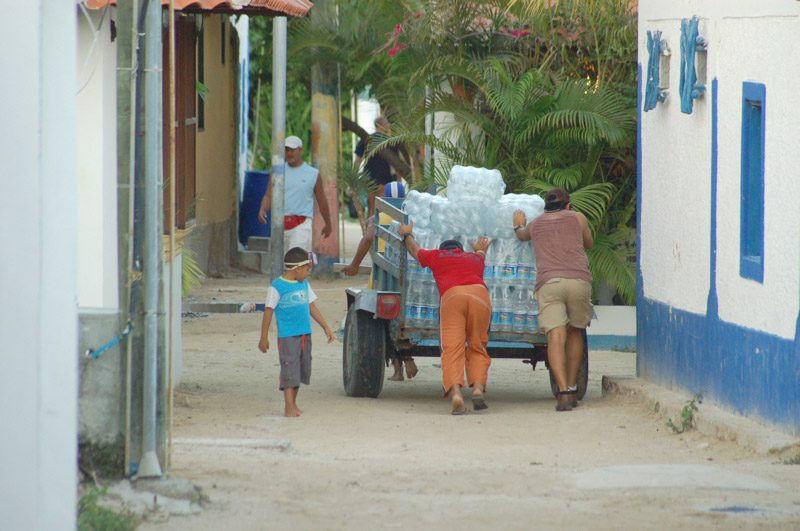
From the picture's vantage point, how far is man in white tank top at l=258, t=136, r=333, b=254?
44.5 feet

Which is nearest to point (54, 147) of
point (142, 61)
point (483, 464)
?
point (142, 61)

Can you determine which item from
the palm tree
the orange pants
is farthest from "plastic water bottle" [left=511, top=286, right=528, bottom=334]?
the palm tree

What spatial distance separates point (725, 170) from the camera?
26.8 feet


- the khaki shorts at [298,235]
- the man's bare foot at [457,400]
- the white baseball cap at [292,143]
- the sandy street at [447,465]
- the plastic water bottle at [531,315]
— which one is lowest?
the sandy street at [447,465]

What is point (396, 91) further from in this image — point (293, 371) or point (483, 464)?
point (483, 464)

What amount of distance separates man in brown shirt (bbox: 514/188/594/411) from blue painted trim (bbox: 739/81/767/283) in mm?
1422

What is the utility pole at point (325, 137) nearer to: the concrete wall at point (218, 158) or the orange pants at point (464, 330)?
the concrete wall at point (218, 158)

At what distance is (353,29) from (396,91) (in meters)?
1.36

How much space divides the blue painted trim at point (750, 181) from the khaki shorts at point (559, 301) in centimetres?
141

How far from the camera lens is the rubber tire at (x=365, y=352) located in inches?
363

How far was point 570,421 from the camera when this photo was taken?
853 cm

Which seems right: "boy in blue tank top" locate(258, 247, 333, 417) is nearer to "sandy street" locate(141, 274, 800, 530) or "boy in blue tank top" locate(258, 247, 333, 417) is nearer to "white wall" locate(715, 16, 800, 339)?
"sandy street" locate(141, 274, 800, 530)

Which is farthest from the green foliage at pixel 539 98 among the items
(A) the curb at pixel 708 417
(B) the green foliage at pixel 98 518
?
(B) the green foliage at pixel 98 518

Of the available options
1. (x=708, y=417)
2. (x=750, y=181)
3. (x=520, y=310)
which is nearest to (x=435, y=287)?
(x=520, y=310)
